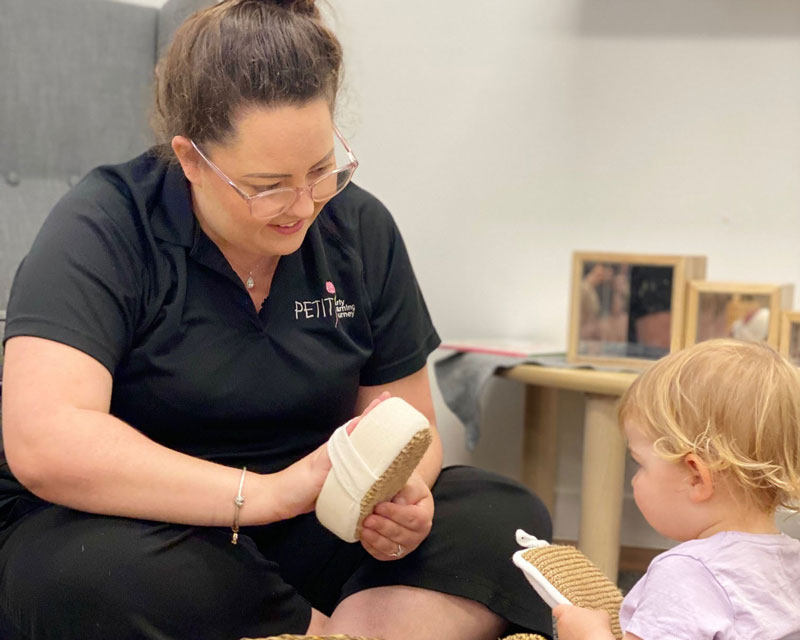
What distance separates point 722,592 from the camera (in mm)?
828

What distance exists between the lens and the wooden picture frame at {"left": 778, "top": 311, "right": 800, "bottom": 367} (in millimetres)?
1562

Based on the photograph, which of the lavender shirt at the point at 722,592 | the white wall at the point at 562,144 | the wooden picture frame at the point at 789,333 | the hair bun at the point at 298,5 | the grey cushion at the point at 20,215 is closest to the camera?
the lavender shirt at the point at 722,592

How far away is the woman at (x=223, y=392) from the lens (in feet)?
2.99

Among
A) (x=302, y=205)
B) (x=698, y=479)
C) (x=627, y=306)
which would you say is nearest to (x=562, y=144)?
(x=627, y=306)

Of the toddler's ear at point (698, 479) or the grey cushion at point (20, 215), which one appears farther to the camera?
the grey cushion at point (20, 215)

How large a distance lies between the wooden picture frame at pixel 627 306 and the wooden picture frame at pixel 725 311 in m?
0.02

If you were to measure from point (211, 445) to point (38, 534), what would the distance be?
0.21 m

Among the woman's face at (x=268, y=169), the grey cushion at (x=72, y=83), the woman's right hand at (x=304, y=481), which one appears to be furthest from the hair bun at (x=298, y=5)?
the grey cushion at (x=72, y=83)

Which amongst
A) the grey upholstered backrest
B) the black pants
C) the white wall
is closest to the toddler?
the black pants

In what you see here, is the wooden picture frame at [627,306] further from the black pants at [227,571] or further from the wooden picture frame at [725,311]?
the black pants at [227,571]

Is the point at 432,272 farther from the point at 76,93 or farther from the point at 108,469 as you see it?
the point at 108,469

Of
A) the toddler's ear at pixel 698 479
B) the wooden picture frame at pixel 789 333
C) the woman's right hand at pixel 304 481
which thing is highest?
the wooden picture frame at pixel 789 333

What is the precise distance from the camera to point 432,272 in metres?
1.96

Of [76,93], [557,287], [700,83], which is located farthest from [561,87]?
[76,93]
